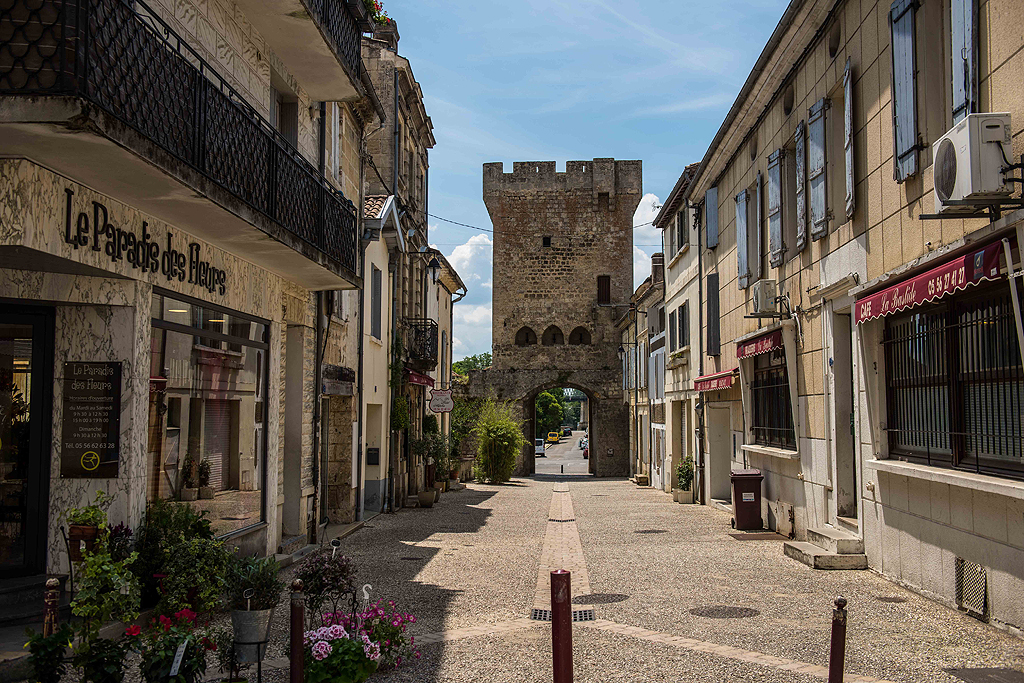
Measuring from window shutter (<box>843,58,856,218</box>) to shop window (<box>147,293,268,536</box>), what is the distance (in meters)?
7.01

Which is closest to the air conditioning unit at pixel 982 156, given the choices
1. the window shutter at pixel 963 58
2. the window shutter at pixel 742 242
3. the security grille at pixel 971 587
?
the window shutter at pixel 963 58

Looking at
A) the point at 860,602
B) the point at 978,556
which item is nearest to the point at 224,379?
the point at 860,602

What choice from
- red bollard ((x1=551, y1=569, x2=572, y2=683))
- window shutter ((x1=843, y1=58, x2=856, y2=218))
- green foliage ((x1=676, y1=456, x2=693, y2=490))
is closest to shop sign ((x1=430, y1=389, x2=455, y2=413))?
green foliage ((x1=676, y1=456, x2=693, y2=490))

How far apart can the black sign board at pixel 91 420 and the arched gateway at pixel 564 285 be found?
105 feet

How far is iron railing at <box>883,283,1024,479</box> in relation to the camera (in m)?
6.88

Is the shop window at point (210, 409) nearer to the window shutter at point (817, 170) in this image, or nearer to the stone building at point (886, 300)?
the stone building at point (886, 300)

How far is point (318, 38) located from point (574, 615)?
699cm

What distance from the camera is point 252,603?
558 cm

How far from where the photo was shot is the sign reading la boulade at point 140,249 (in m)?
6.38

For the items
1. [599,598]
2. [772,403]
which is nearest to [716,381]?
[772,403]

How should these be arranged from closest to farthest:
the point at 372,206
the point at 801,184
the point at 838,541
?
the point at 838,541
the point at 801,184
the point at 372,206

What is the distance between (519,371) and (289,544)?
28471 millimetres

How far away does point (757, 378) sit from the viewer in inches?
600

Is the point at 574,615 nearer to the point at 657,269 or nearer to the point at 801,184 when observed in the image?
the point at 801,184
